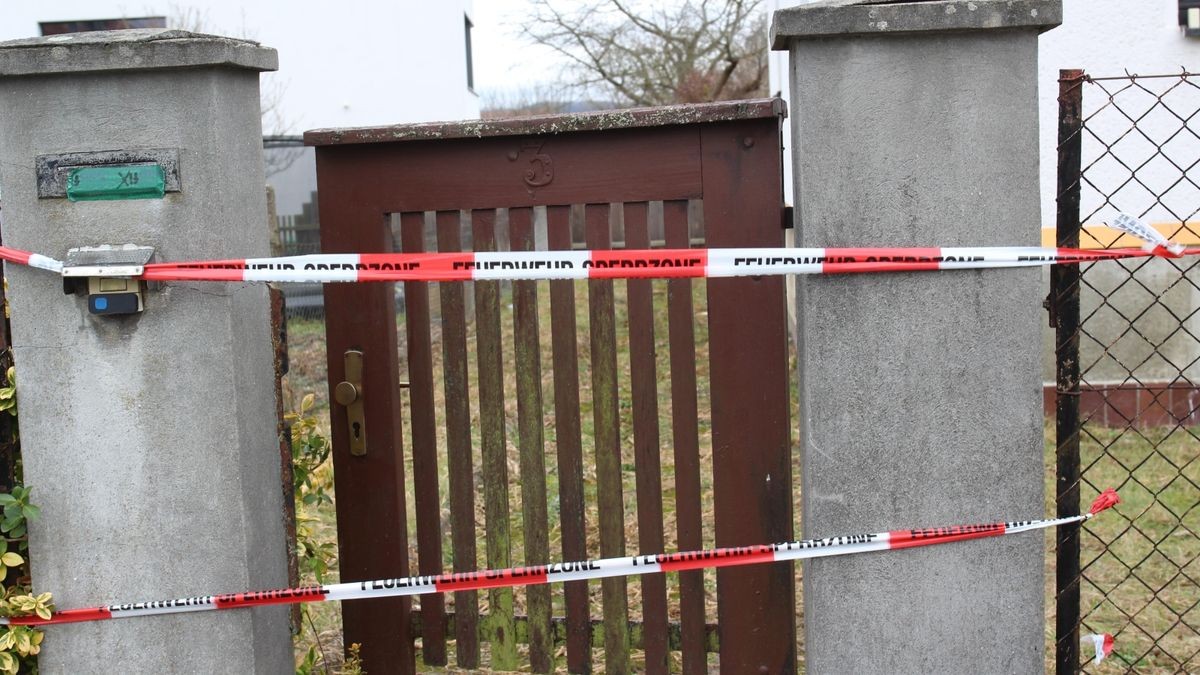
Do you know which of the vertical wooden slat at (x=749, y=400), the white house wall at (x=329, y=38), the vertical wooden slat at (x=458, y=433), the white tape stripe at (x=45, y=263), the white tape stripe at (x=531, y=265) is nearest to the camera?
the white tape stripe at (x=531, y=265)

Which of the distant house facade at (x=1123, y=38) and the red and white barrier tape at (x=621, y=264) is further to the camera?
the distant house facade at (x=1123, y=38)

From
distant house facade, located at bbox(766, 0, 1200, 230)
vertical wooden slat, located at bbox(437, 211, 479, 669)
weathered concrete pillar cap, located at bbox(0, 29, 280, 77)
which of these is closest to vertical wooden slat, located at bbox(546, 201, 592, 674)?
vertical wooden slat, located at bbox(437, 211, 479, 669)

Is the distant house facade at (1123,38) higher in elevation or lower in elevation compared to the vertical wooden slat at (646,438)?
higher

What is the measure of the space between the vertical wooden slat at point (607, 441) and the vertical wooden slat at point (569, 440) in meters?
0.06

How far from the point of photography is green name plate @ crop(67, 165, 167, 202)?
3.09 m

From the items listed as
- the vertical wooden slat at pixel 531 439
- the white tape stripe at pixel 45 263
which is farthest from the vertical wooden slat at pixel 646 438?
the white tape stripe at pixel 45 263

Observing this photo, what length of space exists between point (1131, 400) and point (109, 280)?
6.43m

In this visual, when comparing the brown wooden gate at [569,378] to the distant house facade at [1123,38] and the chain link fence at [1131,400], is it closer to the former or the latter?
the chain link fence at [1131,400]

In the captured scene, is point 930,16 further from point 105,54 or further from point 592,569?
point 105,54

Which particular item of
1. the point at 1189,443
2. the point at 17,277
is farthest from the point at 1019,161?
the point at 1189,443

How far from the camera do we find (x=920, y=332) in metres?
2.97

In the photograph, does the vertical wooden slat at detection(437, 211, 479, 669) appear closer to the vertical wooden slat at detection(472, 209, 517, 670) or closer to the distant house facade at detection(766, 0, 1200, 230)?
the vertical wooden slat at detection(472, 209, 517, 670)

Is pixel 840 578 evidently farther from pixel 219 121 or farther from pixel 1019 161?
pixel 219 121

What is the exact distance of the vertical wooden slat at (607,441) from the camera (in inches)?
138
